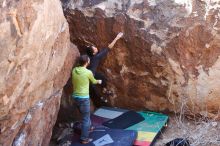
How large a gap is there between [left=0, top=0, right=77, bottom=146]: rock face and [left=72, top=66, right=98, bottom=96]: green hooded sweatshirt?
15 cm

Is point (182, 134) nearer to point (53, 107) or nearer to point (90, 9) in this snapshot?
A: point (53, 107)

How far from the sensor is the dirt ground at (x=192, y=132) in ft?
17.8

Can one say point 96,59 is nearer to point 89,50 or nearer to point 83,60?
point 89,50

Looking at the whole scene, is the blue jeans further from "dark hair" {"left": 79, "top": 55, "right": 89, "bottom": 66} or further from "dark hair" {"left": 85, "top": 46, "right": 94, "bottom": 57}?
"dark hair" {"left": 85, "top": 46, "right": 94, "bottom": 57}

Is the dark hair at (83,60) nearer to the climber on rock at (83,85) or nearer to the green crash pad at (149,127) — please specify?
the climber on rock at (83,85)

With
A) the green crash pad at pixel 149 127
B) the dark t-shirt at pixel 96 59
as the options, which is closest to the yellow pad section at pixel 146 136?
the green crash pad at pixel 149 127

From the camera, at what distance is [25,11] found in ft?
13.6

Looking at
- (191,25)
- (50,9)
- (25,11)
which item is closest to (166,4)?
(191,25)

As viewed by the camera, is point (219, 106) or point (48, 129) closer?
point (48, 129)

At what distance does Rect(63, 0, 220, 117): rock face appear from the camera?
5750 millimetres

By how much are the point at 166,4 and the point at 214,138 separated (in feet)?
5.62

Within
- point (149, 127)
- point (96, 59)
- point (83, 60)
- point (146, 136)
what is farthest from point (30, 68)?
point (149, 127)

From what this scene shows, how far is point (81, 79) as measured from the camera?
216 inches

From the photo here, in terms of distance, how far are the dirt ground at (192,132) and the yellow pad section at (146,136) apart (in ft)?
0.31
